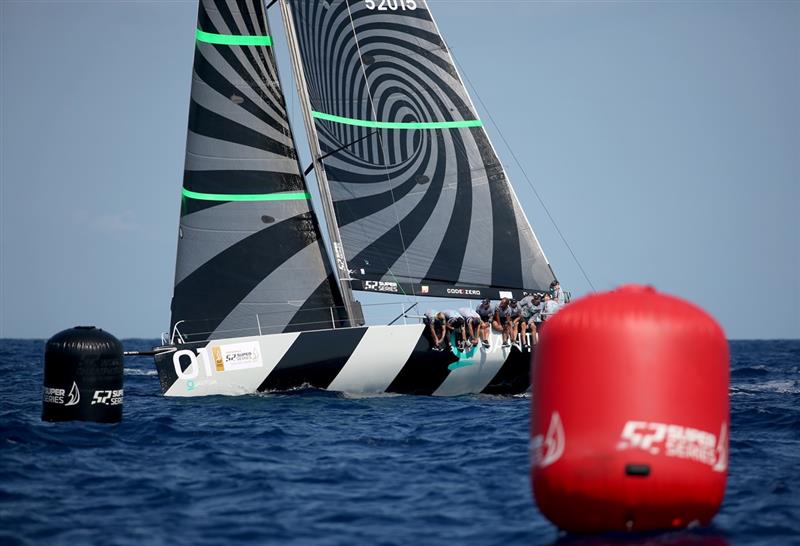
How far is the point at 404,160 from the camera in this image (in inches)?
701

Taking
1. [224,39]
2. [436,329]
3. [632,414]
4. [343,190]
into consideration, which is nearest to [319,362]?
[436,329]

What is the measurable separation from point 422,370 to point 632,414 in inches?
403

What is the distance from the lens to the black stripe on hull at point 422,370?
1620cm

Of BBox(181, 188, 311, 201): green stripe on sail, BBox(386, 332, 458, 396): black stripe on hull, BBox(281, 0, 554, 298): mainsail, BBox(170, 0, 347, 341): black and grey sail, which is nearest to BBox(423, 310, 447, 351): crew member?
BBox(386, 332, 458, 396): black stripe on hull

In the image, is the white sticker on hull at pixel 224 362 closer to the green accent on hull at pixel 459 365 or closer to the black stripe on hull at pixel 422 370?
the black stripe on hull at pixel 422 370

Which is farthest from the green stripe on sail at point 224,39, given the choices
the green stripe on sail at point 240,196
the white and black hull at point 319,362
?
the white and black hull at point 319,362

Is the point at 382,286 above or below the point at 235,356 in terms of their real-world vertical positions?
above

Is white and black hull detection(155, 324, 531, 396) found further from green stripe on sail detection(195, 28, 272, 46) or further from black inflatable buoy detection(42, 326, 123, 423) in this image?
green stripe on sail detection(195, 28, 272, 46)

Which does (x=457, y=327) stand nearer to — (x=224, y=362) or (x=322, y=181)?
(x=322, y=181)

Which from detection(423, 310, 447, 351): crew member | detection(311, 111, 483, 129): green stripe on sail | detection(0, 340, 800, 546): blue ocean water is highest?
detection(311, 111, 483, 129): green stripe on sail

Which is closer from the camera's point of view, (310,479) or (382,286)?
(310,479)

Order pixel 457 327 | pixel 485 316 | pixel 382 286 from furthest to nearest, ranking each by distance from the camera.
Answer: pixel 382 286, pixel 485 316, pixel 457 327

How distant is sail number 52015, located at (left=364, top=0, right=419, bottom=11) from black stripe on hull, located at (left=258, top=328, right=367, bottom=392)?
581 centimetres

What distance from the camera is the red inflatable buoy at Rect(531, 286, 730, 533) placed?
6133 mm
